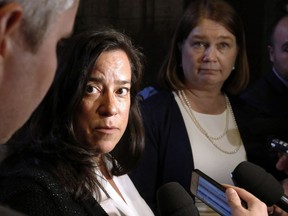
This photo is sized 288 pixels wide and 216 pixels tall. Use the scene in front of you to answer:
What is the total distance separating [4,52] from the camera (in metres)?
0.57

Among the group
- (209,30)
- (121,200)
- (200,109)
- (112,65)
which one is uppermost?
(209,30)

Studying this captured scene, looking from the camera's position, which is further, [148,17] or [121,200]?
[148,17]

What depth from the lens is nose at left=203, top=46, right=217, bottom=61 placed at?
222 cm

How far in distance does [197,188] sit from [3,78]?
2.67 feet

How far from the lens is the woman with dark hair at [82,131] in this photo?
51.3 inches

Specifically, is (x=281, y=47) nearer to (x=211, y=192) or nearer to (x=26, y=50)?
(x=211, y=192)

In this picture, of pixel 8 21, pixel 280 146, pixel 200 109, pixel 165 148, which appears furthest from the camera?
pixel 200 109

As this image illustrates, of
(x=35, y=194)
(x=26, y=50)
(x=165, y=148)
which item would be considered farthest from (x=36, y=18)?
(x=165, y=148)

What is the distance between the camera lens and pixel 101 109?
147 centimetres

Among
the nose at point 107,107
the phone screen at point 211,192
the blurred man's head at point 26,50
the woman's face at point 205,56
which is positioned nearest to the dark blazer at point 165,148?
the woman's face at point 205,56

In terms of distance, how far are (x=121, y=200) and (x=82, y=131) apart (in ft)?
0.64

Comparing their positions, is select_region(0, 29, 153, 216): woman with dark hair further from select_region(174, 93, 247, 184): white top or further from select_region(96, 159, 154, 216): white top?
select_region(174, 93, 247, 184): white top

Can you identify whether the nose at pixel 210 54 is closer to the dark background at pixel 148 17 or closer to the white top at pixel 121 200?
the white top at pixel 121 200

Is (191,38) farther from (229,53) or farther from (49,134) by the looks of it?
(49,134)
